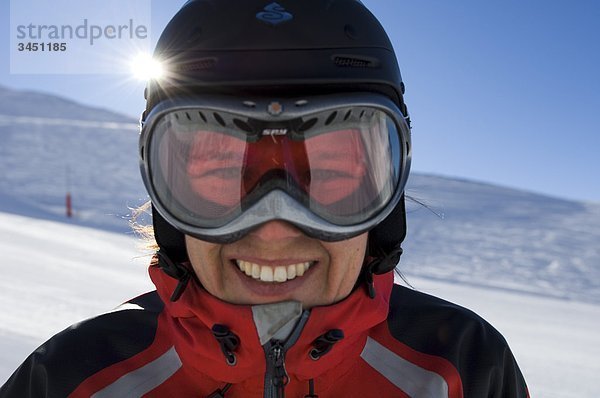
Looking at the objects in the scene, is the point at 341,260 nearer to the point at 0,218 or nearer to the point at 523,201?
the point at 0,218

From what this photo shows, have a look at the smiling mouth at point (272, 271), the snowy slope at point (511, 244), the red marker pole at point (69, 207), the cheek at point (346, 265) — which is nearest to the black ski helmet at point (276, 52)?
the cheek at point (346, 265)

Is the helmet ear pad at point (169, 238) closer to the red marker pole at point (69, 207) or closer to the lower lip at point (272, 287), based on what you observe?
the lower lip at point (272, 287)

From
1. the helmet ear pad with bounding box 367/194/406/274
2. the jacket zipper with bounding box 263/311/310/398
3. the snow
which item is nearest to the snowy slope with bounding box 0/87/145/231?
the snow

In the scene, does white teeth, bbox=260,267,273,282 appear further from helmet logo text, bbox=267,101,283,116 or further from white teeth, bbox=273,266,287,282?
helmet logo text, bbox=267,101,283,116

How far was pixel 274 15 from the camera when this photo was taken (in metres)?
1.56

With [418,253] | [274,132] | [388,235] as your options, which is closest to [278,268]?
[274,132]

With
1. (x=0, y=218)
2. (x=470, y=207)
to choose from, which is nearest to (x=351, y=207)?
(x=0, y=218)

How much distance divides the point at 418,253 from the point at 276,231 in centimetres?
807

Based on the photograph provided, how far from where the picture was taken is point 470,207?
13445 millimetres

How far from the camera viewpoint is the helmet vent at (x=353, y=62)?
153cm

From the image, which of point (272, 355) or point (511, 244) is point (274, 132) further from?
point (511, 244)

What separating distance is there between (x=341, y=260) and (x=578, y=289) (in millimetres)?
7192

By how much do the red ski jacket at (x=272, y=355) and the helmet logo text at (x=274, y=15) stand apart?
2.35 ft

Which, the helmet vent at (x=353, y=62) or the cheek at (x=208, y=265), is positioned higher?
the helmet vent at (x=353, y=62)
